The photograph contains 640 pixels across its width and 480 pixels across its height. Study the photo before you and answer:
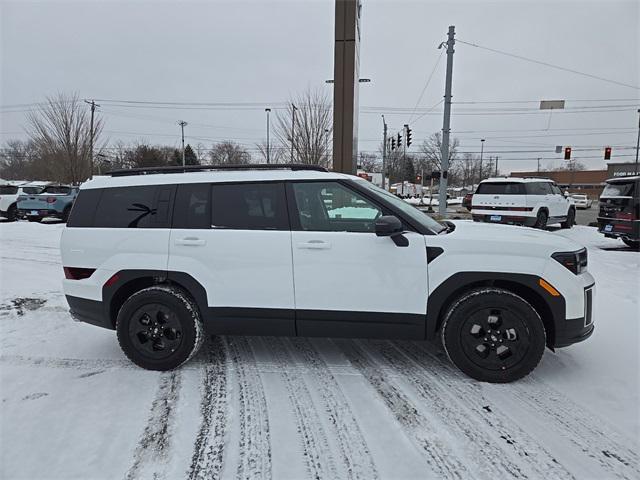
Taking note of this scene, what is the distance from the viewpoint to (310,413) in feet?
9.79

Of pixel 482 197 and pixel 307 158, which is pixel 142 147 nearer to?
pixel 307 158

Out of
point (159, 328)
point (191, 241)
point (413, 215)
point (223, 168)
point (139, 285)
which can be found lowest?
point (159, 328)

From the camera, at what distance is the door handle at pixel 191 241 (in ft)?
11.7

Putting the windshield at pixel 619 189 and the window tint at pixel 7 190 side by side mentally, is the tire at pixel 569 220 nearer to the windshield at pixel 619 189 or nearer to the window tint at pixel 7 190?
the windshield at pixel 619 189

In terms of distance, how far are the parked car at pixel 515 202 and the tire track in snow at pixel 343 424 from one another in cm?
1175

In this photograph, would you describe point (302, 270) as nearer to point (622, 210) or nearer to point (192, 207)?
point (192, 207)

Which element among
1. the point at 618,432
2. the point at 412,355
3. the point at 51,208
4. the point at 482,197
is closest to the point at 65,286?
the point at 412,355

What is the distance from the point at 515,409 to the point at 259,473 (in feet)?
6.53

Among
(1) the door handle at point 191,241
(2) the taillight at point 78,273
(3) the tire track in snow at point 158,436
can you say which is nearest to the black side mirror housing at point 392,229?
(1) the door handle at point 191,241

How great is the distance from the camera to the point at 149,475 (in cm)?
233

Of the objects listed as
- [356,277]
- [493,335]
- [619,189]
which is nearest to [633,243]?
[619,189]

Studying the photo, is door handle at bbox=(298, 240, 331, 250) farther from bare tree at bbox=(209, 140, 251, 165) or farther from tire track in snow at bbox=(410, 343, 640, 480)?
bare tree at bbox=(209, 140, 251, 165)

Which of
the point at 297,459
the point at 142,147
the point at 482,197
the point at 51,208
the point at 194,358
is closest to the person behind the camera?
the point at 297,459

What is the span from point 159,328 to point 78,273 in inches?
40.9
